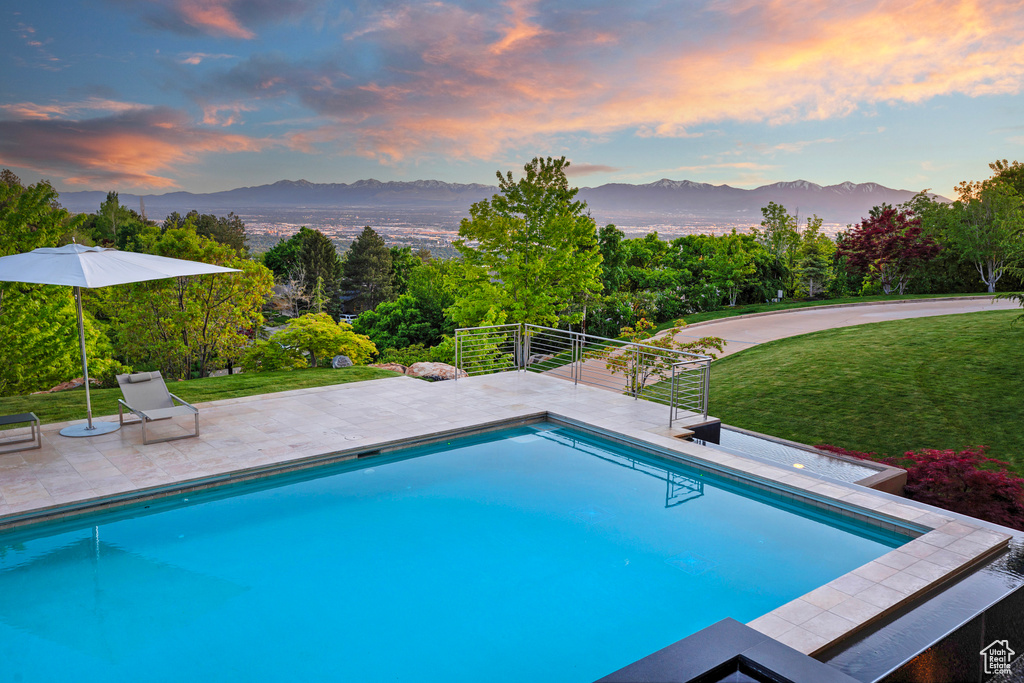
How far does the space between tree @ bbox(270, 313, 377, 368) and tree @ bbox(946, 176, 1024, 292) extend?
22.5 metres

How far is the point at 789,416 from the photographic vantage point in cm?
948

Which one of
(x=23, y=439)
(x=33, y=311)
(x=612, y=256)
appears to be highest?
(x=612, y=256)

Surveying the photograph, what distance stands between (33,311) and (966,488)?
14516 millimetres

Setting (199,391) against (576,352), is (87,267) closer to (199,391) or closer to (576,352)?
(199,391)

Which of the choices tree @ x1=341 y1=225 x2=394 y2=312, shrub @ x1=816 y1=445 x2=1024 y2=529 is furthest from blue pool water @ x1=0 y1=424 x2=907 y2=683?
tree @ x1=341 y1=225 x2=394 y2=312

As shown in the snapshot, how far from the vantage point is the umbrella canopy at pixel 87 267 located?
595 centimetres

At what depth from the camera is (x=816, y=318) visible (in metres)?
18.8

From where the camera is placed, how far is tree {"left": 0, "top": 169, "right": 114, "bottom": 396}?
1090 centimetres

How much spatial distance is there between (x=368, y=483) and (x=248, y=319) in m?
10.7

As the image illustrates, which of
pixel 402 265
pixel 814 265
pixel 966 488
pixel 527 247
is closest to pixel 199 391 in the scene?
pixel 527 247

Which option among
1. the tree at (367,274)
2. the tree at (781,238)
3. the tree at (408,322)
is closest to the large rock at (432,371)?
the tree at (408,322)

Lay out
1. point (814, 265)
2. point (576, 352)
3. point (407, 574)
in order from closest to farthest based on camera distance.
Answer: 1. point (407, 574)
2. point (576, 352)
3. point (814, 265)

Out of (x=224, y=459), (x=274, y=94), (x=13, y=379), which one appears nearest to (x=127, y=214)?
(x=274, y=94)

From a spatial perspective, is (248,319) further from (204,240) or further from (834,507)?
(834,507)
